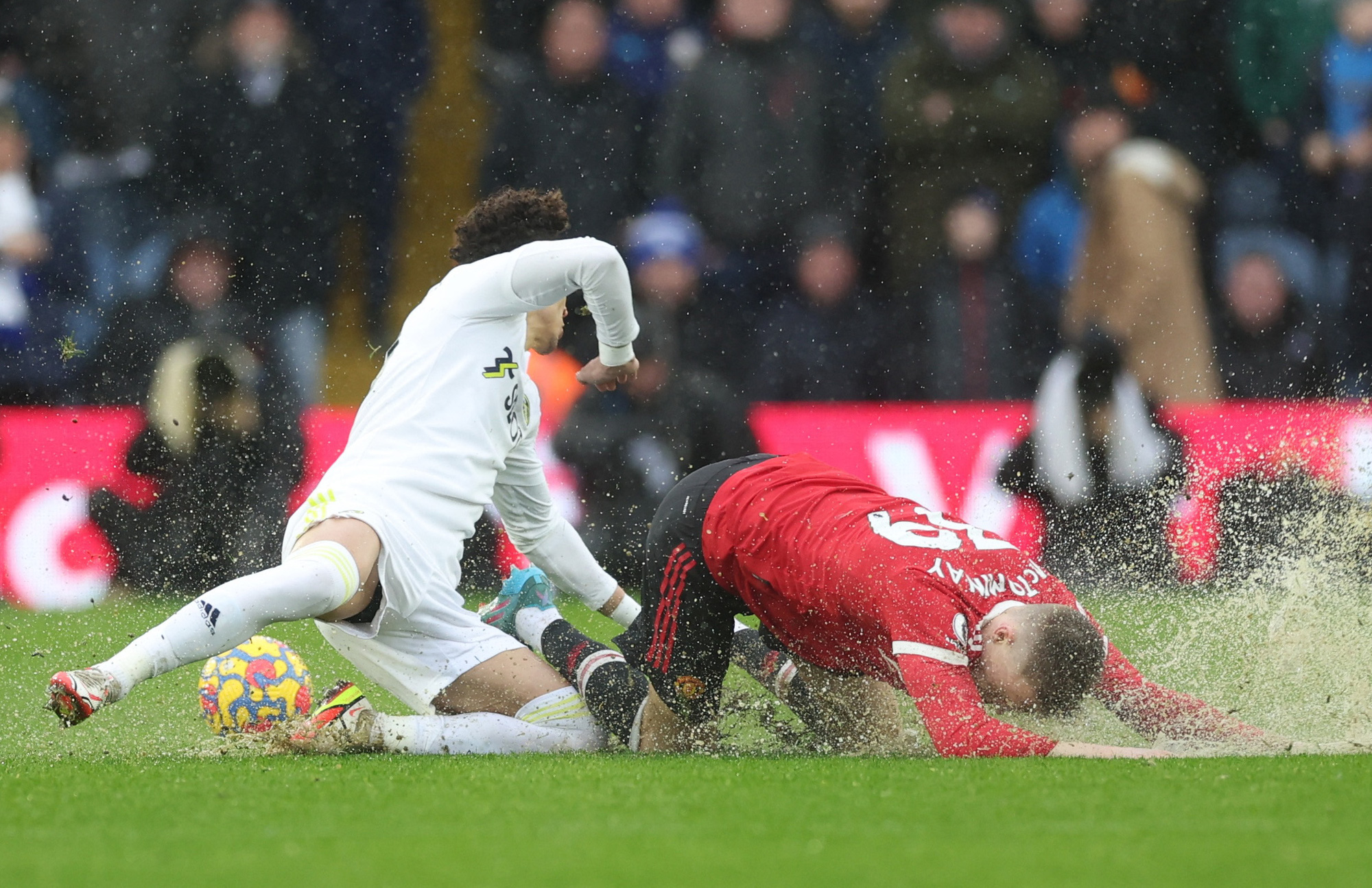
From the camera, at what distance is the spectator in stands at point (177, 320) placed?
29.0ft

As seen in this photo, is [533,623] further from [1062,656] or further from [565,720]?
[1062,656]

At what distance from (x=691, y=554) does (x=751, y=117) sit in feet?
15.3

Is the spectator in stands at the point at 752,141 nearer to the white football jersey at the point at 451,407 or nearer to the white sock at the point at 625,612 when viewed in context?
the white sock at the point at 625,612

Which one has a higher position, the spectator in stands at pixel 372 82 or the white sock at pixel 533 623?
the spectator in stands at pixel 372 82

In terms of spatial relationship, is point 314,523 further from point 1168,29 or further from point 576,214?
point 1168,29

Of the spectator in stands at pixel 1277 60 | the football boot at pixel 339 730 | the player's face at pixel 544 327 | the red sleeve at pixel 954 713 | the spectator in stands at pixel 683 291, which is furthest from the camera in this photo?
the spectator in stands at pixel 1277 60

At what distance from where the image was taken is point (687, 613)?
489 centimetres

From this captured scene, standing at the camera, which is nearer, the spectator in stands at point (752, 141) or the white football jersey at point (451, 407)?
the white football jersey at point (451, 407)

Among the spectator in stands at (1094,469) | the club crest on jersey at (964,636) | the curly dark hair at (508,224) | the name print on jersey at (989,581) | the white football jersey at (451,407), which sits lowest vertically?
the spectator in stands at (1094,469)

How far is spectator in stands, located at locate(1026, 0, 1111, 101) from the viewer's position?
364 inches

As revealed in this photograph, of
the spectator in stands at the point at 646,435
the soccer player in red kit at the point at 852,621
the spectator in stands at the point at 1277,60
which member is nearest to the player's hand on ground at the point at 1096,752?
the soccer player in red kit at the point at 852,621

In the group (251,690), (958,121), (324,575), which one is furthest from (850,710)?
(958,121)

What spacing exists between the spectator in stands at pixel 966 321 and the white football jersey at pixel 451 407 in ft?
14.9

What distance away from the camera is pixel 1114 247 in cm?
942
